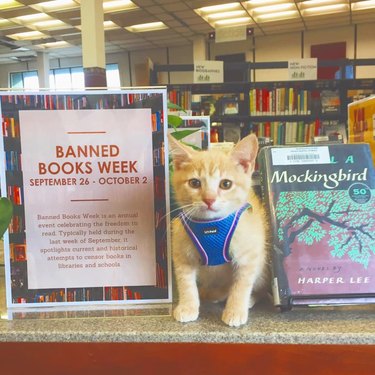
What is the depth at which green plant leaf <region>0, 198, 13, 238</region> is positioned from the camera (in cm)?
68

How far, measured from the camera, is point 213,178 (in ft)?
2.43

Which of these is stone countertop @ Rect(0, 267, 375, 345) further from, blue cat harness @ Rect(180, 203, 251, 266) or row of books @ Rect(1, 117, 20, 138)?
row of books @ Rect(1, 117, 20, 138)

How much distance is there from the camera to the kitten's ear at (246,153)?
730 mm

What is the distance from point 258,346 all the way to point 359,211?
29 cm

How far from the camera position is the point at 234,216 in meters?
0.71

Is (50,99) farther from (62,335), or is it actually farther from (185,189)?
(62,335)

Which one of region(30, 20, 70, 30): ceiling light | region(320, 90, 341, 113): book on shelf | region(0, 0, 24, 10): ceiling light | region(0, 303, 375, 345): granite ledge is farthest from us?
region(30, 20, 70, 30): ceiling light

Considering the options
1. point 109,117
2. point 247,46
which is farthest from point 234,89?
point 109,117

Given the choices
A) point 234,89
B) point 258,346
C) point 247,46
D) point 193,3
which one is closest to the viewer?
point 258,346

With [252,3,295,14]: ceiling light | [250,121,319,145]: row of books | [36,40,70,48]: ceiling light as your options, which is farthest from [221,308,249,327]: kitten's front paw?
[36,40,70,48]: ceiling light

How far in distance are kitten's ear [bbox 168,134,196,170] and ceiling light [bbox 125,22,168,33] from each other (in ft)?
23.7

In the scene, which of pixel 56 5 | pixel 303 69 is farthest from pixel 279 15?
pixel 56 5

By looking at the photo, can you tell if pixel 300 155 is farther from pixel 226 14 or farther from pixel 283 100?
pixel 226 14

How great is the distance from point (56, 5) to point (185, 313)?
658cm
